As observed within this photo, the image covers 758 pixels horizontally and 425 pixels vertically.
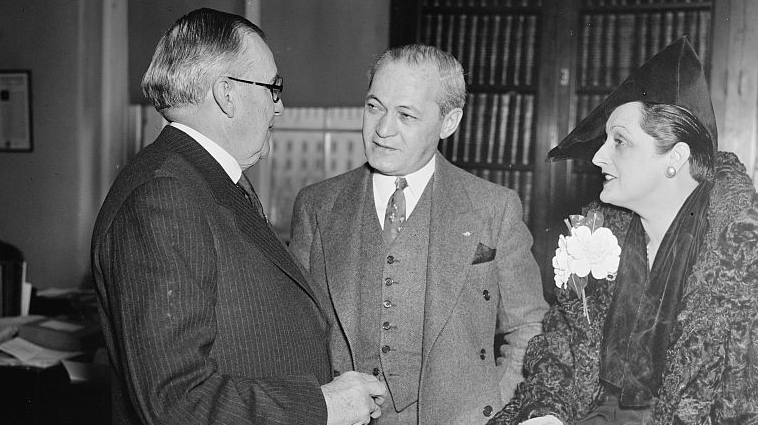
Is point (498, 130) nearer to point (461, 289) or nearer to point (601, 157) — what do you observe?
point (461, 289)

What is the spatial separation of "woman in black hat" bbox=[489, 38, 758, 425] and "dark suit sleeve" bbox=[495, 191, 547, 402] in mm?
274

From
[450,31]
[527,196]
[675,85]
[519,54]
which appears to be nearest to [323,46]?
[450,31]

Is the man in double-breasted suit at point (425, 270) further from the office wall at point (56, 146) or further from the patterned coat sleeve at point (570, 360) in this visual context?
the office wall at point (56, 146)

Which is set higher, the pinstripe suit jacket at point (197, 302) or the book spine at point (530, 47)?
the book spine at point (530, 47)

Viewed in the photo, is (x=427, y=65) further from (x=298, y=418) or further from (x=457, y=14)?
(x=457, y=14)

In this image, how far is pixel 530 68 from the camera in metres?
4.00

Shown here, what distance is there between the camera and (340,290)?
2.00m

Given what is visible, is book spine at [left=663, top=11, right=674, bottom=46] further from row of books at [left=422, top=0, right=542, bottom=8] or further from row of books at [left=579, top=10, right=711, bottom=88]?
row of books at [left=422, top=0, right=542, bottom=8]

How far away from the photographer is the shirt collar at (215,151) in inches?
62.2

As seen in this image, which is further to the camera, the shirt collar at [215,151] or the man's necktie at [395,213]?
the man's necktie at [395,213]

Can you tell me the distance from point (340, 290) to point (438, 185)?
15.9 inches

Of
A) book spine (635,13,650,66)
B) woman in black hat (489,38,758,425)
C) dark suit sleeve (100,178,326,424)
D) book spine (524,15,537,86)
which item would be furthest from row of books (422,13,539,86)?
dark suit sleeve (100,178,326,424)

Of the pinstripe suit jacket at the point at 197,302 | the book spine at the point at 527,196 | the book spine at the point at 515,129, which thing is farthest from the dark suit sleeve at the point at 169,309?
the book spine at the point at 515,129

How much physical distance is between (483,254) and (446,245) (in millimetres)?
106
